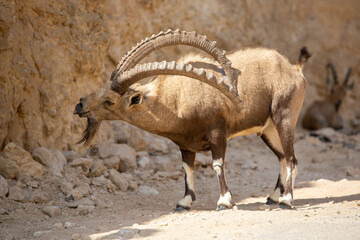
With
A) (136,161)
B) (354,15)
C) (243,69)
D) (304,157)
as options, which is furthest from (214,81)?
(354,15)

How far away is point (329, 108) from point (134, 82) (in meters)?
10.4

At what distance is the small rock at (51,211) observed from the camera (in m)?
6.44

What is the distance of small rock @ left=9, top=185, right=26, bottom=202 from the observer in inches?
256

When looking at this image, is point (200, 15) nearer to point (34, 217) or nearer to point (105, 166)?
point (105, 166)

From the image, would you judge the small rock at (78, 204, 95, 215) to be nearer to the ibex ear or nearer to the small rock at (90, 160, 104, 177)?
the small rock at (90, 160, 104, 177)

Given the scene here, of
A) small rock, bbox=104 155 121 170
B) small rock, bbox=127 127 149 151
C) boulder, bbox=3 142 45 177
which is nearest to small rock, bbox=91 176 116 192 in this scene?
small rock, bbox=104 155 121 170

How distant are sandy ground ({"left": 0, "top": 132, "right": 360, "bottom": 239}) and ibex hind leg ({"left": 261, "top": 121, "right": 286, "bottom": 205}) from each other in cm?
31

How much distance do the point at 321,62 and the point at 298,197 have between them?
887 centimetres

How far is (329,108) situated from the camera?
15.1m

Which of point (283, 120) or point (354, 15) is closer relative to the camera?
point (283, 120)

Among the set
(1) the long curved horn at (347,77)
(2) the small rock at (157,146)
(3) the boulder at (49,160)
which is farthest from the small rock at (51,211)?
(1) the long curved horn at (347,77)

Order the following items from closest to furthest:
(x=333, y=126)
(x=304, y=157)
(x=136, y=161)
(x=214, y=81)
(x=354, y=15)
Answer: (x=214, y=81) < (x=136, y=161) < (x=304, y=157) < (x=333, y=126) < (x=354, y=15)

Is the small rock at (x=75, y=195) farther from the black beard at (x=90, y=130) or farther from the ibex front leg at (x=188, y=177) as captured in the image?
the ibex front leg at (x=188, y=177)

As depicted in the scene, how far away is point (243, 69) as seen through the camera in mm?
7160
